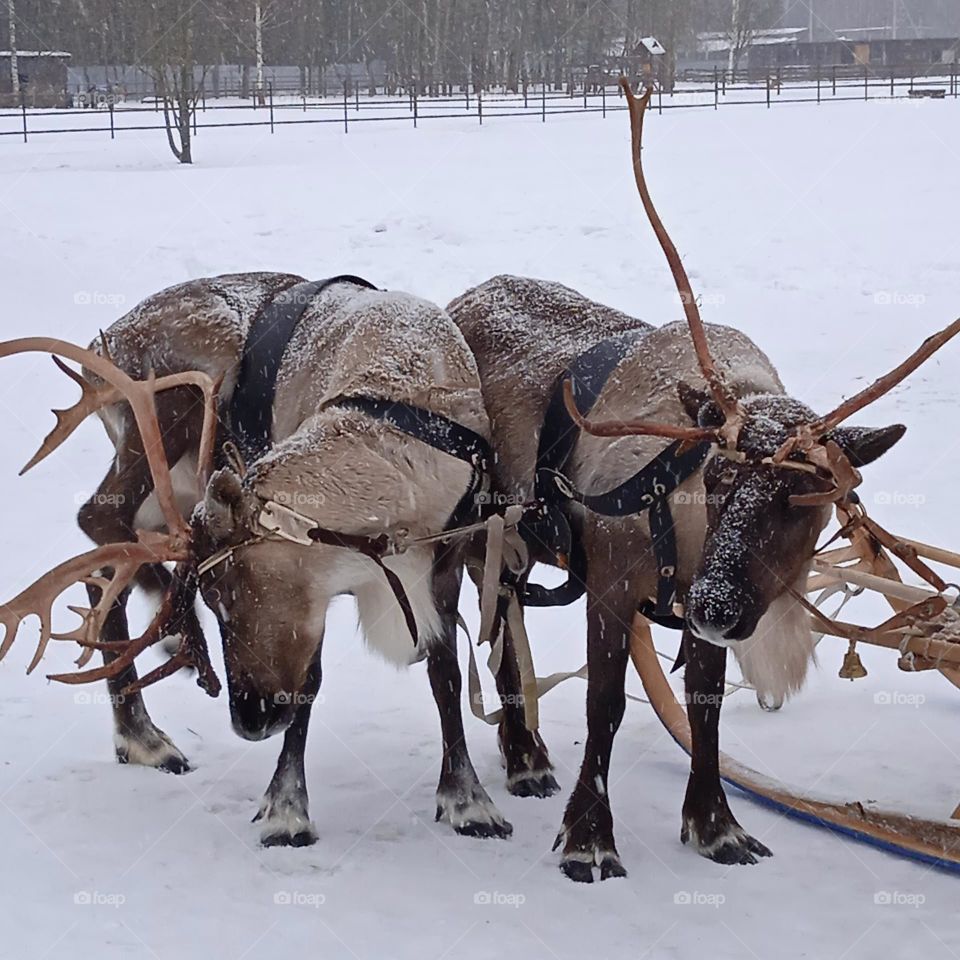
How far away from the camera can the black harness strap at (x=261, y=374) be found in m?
4.87

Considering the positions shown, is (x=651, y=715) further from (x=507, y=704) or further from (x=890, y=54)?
(x=890, y=54)

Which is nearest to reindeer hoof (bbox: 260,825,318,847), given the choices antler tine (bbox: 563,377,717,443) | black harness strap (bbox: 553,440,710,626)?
black harness strap (bbox: 553,440,710,626)

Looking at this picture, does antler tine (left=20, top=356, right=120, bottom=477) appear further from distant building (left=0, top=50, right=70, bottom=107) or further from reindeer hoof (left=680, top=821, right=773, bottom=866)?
distant building (left=0, top=50, right=70, bottom=107)

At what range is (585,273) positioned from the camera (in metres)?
15.2

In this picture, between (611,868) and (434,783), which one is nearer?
(611,868)

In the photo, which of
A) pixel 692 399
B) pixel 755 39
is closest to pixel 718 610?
pixel 692 399

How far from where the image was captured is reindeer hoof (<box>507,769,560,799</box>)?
15.9ft

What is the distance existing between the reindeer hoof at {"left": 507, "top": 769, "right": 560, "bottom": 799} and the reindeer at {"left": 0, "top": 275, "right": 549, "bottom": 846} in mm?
12

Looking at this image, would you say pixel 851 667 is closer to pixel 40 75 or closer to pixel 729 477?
pixel 729 477

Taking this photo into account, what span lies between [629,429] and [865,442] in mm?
626

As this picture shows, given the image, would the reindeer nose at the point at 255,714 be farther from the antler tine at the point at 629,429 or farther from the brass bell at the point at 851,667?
the brass bell at the point at 851,667

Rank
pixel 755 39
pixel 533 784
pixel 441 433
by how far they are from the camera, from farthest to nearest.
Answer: pixel 755 39 → pixel 533 784 → pixel 441 433

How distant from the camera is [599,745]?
4246 millimetres

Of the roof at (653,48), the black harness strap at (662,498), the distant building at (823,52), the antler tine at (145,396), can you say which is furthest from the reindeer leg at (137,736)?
the distant building at (823,52)
